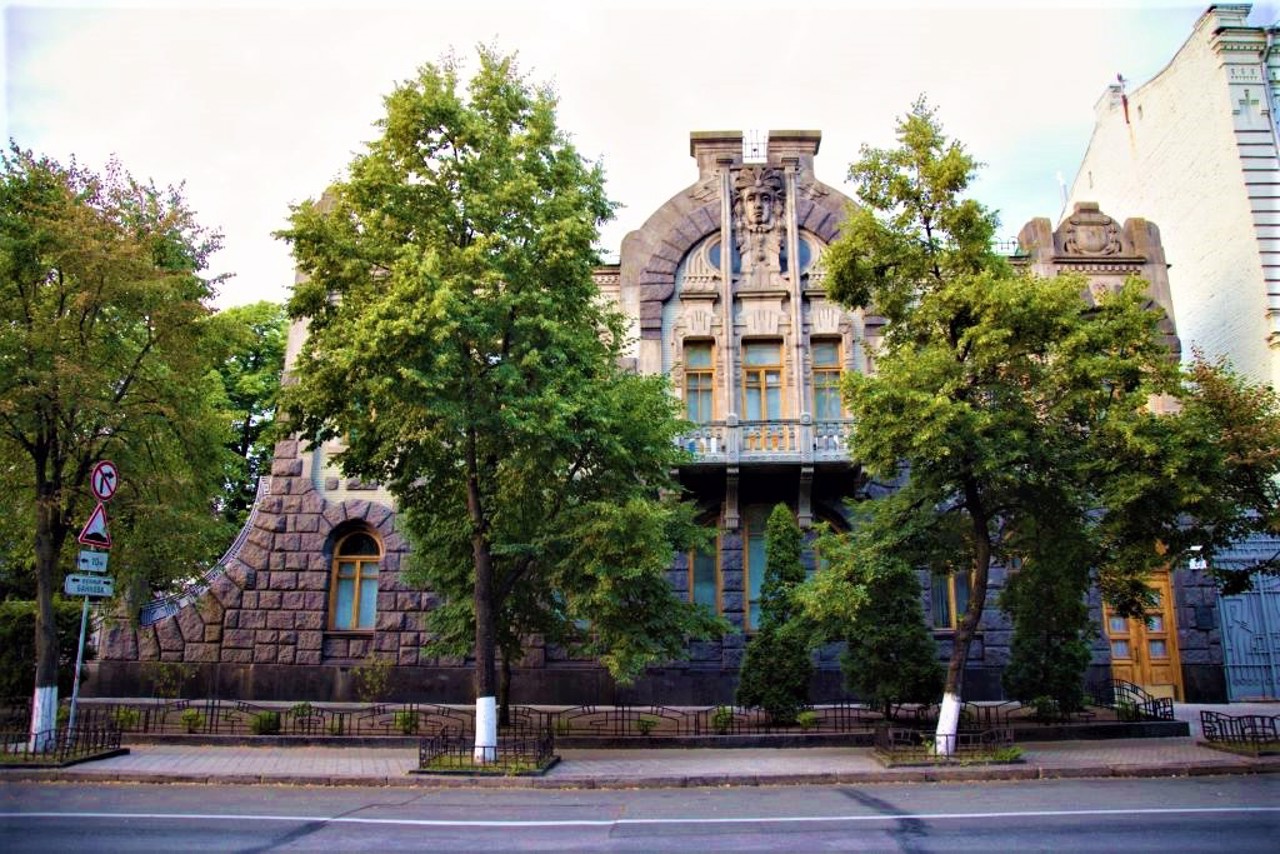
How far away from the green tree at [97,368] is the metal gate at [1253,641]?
23.2 meters

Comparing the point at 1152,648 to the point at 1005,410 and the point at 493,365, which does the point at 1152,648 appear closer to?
the point at 1005,410

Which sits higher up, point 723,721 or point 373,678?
point 373,678

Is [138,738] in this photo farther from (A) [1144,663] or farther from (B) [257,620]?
(A) [1144,663]

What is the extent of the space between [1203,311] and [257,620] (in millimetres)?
27411

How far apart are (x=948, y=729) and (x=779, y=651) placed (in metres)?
3.81

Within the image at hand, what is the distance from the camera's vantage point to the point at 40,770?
12.8m

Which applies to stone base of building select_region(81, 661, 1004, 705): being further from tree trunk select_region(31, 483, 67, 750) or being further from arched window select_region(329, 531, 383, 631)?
tree trunk select_region(31, 483, 67, 750)

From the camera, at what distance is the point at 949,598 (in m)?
21.5

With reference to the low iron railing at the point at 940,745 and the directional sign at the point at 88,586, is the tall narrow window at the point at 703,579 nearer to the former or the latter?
the low iron railing at the point at 940,745

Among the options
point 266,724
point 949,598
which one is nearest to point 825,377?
point 949,598

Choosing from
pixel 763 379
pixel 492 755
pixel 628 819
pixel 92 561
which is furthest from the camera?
pixel 763 379

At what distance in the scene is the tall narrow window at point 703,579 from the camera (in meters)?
21.5

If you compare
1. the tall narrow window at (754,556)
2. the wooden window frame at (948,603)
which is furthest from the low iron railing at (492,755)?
the wooden window frame at (948,603)

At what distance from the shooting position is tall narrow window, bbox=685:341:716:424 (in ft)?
73.2
